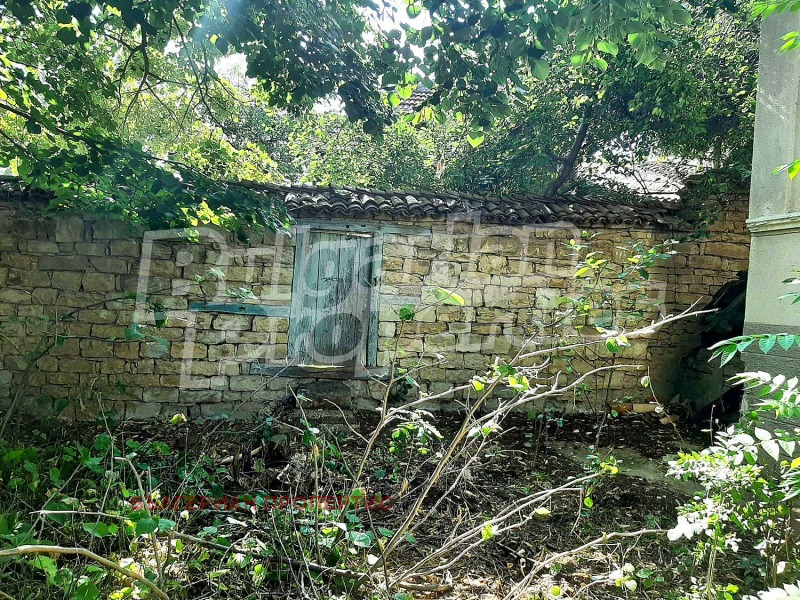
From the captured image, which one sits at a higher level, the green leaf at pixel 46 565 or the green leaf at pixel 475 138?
the green leaf at pixel 475 138

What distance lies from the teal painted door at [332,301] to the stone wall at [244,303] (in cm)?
16

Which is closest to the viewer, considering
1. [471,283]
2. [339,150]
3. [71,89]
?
[71,89]

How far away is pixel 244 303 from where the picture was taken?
18.8 ft

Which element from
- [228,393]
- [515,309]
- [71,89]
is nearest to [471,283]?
[515,309]

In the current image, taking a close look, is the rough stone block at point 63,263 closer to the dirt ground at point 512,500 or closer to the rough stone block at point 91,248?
the rough stone block at point 91,248

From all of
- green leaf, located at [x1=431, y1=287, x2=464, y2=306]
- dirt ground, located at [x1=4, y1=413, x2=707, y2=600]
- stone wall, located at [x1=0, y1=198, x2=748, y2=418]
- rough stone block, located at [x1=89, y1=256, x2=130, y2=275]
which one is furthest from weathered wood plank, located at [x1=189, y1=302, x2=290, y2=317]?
green leaf, located at [x1=431, y1=287, x2=464, y2=306]

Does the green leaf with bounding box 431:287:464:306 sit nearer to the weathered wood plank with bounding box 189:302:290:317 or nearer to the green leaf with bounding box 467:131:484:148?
the green leaf with bounding box 467:131:484:148

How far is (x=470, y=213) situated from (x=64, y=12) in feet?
13.3

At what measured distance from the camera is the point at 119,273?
5395 millimetres

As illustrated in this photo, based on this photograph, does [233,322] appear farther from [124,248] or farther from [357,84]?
[357,84]

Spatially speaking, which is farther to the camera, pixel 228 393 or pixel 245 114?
pixel 245 114

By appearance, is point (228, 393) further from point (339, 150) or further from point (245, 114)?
point (245, 114)

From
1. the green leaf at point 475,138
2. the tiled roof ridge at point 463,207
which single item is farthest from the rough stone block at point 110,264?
the green leaf at point 475,138

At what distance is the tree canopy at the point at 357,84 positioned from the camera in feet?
9.83
